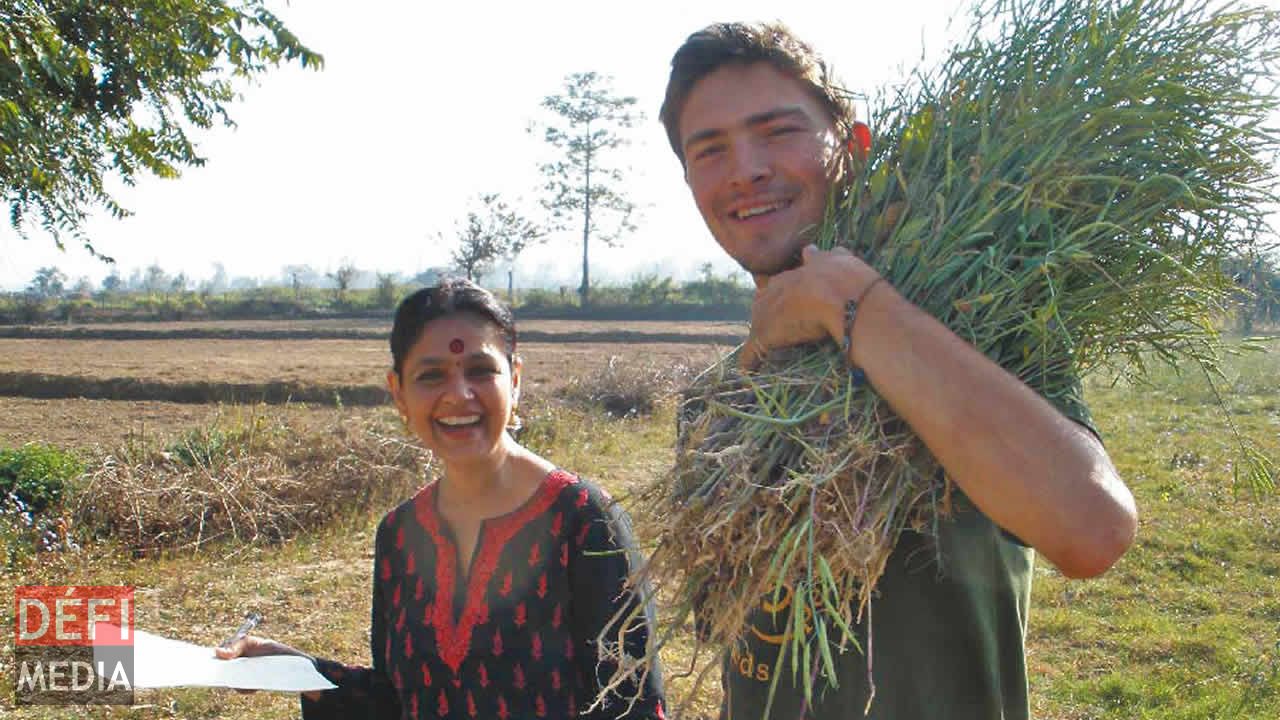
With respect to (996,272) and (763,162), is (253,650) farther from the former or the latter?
(996,272)

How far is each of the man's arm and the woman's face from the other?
A: 3.62 ft

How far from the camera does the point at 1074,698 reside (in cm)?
429

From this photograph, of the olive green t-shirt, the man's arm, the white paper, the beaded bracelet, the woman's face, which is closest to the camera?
the man's arm

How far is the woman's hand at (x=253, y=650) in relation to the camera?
1816 millimetres

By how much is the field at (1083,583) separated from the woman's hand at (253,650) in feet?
3.00

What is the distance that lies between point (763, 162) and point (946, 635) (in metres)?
0.72

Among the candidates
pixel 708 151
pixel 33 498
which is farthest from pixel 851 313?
pixel 33 498

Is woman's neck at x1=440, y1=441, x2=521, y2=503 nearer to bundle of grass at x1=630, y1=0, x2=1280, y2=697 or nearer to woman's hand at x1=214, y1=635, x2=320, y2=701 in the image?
woman's hand at x1=214, y1=635, x2=320, y2=701

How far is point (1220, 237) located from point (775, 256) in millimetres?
615

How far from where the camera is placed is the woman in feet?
5.96

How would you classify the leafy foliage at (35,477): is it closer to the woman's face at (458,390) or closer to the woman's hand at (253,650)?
the woman's hand at (253,650)

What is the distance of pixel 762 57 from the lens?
4.45ft

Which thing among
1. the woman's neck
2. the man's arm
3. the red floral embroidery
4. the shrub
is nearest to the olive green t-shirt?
the man's arm

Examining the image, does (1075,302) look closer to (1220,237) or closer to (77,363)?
(1220,237)
